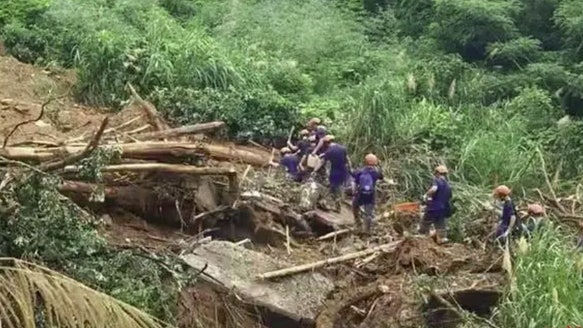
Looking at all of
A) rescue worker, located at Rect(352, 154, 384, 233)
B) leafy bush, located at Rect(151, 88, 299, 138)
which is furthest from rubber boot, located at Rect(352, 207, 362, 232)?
leafy bush, located at Rect(151, 88, 299, 138)

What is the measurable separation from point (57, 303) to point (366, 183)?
632cm

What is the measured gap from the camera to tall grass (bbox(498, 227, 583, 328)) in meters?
7.58

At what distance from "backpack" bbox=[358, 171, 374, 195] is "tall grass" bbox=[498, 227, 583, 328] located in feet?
7.20

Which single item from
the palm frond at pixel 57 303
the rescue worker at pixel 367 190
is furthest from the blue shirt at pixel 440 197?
the palm frond at pixel 57 303

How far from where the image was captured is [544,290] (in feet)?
25.6

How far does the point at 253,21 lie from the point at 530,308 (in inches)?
458

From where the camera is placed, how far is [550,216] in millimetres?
11312

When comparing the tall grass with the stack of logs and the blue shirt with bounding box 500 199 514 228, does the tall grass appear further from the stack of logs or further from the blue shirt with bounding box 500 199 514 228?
the stack of logs

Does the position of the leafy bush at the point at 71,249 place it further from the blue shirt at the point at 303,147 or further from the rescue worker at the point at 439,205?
the blue shirt at the point at 303,147

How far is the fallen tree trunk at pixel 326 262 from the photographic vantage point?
28.2 ft

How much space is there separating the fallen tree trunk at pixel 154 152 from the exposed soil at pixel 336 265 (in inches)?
11.2

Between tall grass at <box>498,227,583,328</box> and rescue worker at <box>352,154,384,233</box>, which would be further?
rescue worker at <box>352,154,384,233</box>

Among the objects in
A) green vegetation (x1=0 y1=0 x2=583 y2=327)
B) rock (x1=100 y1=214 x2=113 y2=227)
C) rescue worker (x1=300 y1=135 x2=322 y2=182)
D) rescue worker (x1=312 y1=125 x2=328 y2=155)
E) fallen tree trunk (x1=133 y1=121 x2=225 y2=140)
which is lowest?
green vegetation (x1=0 y1=0 x2=583 y2=327)

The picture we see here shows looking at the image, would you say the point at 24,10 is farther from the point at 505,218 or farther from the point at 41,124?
the point at 505,218
